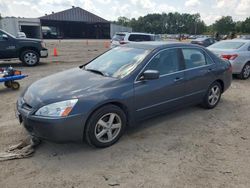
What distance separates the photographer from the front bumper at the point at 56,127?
3.28 meters

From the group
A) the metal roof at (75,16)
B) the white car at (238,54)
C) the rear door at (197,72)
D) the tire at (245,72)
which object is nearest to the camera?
the rear door at (197,72)

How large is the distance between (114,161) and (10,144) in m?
1.73

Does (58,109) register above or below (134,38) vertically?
below

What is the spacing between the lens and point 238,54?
28.4ft

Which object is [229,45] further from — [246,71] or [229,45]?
[246,71]

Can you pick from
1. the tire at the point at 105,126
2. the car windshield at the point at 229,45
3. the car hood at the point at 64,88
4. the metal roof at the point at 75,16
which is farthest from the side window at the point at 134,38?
the metal roof at the point at 75,16

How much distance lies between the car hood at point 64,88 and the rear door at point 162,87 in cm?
59

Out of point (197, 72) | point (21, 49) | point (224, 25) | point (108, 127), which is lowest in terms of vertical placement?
point (108, 127)

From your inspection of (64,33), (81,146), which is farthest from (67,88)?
(64,33)

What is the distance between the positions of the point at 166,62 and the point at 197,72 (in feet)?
2.89

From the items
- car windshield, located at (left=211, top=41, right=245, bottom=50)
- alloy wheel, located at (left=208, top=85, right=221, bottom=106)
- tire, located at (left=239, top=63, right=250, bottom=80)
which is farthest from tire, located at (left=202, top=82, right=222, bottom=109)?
car windshield, located at (left=211, top=41, right=245, bottom=50)

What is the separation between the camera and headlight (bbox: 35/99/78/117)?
332cm

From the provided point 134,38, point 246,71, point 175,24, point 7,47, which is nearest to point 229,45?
point 246,71

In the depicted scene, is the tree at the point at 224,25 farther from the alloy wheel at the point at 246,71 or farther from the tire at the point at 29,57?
the tire at the point at 29,57
